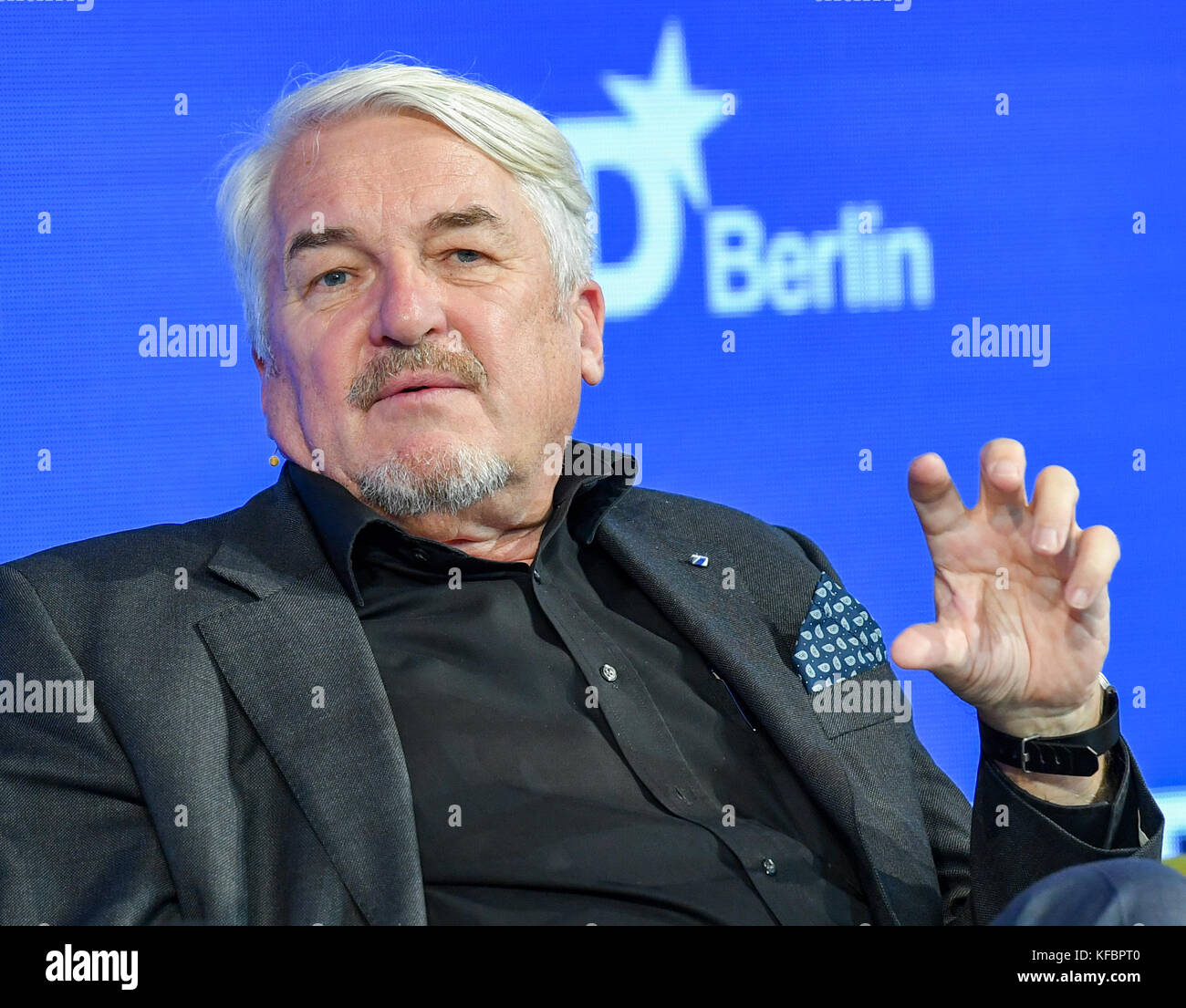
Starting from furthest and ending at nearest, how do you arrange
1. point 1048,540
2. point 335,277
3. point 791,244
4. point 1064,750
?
point 791,244 < point 335,277 < point 1064,750 < point 1048,540

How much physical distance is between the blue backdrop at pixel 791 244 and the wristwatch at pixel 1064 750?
4.00 ft

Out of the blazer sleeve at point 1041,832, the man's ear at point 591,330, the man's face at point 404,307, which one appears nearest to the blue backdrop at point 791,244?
the man's ear at point 591,330

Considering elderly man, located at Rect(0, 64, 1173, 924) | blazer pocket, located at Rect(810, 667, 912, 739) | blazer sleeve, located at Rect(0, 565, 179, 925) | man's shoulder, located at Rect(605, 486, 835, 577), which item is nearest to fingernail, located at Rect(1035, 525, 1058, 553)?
elderly man, located at Rect(0, 64, 1173, 924)

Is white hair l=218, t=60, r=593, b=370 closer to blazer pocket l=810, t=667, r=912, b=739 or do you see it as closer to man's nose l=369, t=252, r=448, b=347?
man's nose l=369, t=252, r=448, b=347

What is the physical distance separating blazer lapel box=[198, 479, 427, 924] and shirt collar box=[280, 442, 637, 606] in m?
0.04

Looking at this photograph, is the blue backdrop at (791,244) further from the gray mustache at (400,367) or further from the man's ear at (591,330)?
the gray mustache at (400,367)

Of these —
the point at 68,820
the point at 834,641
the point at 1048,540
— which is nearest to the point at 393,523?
the point at 68,820

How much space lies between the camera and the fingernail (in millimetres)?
1424

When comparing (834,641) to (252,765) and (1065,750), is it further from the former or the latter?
(252,765)

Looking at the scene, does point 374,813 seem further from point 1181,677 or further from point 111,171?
point 1181,677

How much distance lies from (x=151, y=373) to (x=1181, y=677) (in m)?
2.37

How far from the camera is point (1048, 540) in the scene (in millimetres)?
1425

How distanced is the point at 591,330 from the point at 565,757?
90cm

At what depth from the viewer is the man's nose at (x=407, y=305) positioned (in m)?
1.91
